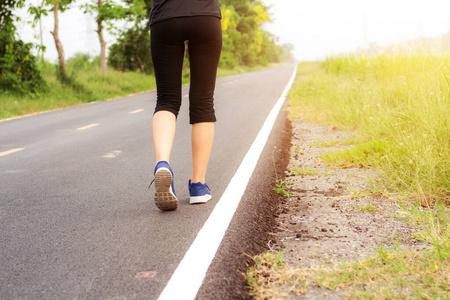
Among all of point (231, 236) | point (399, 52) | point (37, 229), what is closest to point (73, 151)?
point (37, 229)

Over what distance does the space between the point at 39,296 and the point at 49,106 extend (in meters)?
12.3

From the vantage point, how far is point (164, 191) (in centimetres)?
297

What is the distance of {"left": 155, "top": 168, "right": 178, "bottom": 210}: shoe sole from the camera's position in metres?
2.90

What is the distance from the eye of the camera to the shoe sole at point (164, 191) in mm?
2896

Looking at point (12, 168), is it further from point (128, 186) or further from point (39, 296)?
point (39, 296)

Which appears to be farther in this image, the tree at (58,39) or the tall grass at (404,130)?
the tree at (58,39)

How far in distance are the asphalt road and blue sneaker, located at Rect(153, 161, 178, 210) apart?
8 centimetres

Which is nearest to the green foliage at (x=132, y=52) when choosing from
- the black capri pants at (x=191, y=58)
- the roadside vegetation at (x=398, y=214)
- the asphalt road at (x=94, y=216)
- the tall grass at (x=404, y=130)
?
the tall grass at (x=404, y=130)

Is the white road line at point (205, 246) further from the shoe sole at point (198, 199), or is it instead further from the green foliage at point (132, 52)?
the green foliage at point (132, 52)

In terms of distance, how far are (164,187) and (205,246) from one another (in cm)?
59

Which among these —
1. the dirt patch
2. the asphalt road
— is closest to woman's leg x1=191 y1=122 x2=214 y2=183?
the asphalt road

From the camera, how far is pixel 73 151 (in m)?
5.96

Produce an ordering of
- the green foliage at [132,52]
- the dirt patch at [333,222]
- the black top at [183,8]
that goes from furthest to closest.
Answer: the green foliage at [132,52]
the black top at [183,8]
the dirt patch at [333,222]

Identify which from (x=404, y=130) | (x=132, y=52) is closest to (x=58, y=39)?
(x=132, y=52)
